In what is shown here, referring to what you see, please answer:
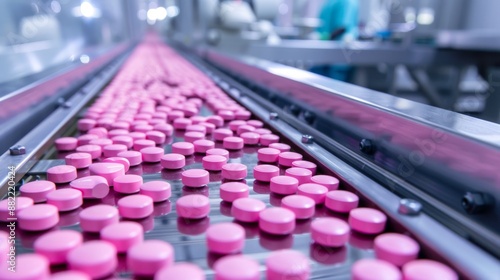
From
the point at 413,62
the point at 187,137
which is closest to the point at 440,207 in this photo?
the point at 187,137

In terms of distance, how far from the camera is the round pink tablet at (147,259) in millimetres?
507

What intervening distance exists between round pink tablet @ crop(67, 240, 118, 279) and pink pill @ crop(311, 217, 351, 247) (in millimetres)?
325

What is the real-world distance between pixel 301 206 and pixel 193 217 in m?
0.21

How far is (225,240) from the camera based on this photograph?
566mm

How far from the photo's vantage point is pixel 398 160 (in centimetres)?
80

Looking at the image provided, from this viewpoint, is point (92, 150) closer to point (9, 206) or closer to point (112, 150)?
point (112, 150)

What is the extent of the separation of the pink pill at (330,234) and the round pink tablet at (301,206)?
0.06m

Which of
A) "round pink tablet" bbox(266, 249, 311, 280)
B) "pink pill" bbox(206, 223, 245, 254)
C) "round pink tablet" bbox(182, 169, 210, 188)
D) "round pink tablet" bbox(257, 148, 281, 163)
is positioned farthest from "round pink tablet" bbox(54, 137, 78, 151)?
"round pink tablet" bbox(266, 249, 311, 280)

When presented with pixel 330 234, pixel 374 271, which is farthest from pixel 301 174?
pixel 374 271

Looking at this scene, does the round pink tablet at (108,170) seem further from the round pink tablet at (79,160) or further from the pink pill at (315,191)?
the pink pill at (315,191)

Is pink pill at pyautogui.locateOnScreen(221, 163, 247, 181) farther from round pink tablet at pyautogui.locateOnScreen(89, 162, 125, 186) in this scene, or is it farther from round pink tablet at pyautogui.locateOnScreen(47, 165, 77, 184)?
round pink tablet at pyautogui.locateOnScreen(47, 165, 77, 184)

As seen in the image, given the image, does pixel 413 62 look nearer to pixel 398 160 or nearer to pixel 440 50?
pixel 440 50

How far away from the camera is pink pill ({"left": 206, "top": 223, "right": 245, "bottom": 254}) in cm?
57

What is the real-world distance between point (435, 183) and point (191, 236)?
479 mm
